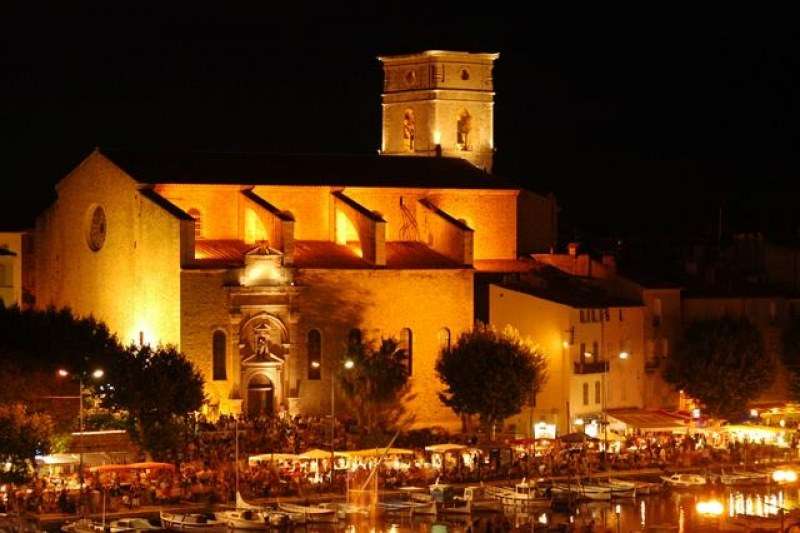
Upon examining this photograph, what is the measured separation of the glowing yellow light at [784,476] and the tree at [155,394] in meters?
17.3

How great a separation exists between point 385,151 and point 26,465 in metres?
36.3

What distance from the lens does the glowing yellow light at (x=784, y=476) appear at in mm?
73062

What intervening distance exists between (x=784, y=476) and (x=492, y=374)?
9.29 metres

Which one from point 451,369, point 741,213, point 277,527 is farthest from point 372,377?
point 741,213

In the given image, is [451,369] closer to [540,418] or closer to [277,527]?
[540,418]

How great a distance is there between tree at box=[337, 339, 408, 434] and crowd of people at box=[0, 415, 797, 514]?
33.9 inches

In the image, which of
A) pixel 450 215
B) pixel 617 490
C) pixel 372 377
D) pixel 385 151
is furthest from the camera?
pixel 385 151

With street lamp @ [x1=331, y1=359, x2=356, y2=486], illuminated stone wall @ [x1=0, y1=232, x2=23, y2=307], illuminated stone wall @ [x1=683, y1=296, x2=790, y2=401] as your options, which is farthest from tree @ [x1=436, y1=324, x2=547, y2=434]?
illuminated stone wall @ [x1=0, y1=232, x2=23, y2=307]

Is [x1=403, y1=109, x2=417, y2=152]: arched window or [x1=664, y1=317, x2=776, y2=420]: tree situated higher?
[x1=403, y1=109, x2=417, y2=152]: arched window

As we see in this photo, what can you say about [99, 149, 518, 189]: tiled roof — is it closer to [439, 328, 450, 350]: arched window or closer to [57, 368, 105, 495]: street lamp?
[439, 328, 450, 350]: arched window

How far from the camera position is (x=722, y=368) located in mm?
79312

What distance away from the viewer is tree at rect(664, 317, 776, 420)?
7944cm

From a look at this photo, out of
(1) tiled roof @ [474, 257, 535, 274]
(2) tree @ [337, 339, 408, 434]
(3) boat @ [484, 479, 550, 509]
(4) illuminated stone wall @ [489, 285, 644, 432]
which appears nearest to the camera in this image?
(3) boat @ [484, 479, 550, 509]

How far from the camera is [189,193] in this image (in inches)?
3061
